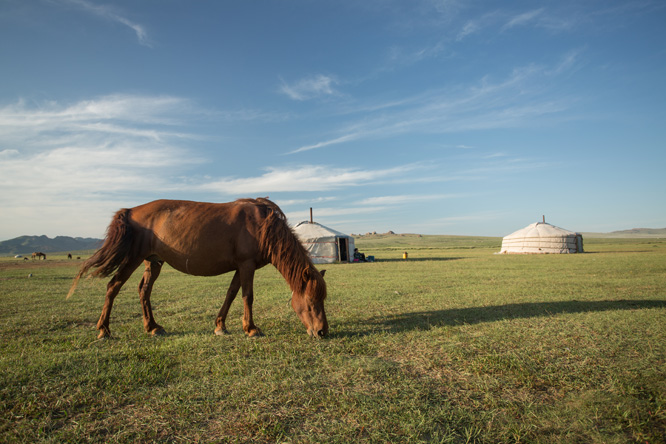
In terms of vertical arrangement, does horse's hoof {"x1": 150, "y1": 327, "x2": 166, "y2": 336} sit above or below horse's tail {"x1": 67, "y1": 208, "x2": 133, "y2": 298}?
below

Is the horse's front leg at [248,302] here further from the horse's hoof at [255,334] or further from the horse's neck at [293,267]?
the horse's neck at [293,267]

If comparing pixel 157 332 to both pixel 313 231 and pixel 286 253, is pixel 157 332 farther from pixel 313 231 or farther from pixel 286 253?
pixel 313 231

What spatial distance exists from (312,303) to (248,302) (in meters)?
0.95

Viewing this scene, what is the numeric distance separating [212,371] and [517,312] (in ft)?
17.7

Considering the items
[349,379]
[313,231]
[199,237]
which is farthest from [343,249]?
[349,379]

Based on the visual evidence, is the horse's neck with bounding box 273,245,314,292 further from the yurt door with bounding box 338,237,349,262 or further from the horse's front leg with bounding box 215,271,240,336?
the yurt door with bounding box 338,237,349,262

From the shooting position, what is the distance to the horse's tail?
4.84 metres

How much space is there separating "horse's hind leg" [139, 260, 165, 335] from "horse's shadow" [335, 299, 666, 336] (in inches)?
110

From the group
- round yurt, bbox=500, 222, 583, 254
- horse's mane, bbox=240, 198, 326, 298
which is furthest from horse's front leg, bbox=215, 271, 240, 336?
round yurt, bbox=500, 222, 583, 254

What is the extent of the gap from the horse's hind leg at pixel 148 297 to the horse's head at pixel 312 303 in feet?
7.34

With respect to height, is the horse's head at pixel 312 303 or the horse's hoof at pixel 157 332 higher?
the horse's head at pixel 312 303

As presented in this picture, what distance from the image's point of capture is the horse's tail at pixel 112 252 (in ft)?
15.9

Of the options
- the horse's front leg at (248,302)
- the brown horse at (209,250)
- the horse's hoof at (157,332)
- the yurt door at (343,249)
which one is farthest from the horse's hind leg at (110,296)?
the yurt door at (343,249)

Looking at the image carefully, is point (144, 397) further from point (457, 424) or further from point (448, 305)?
point (448, 305)
